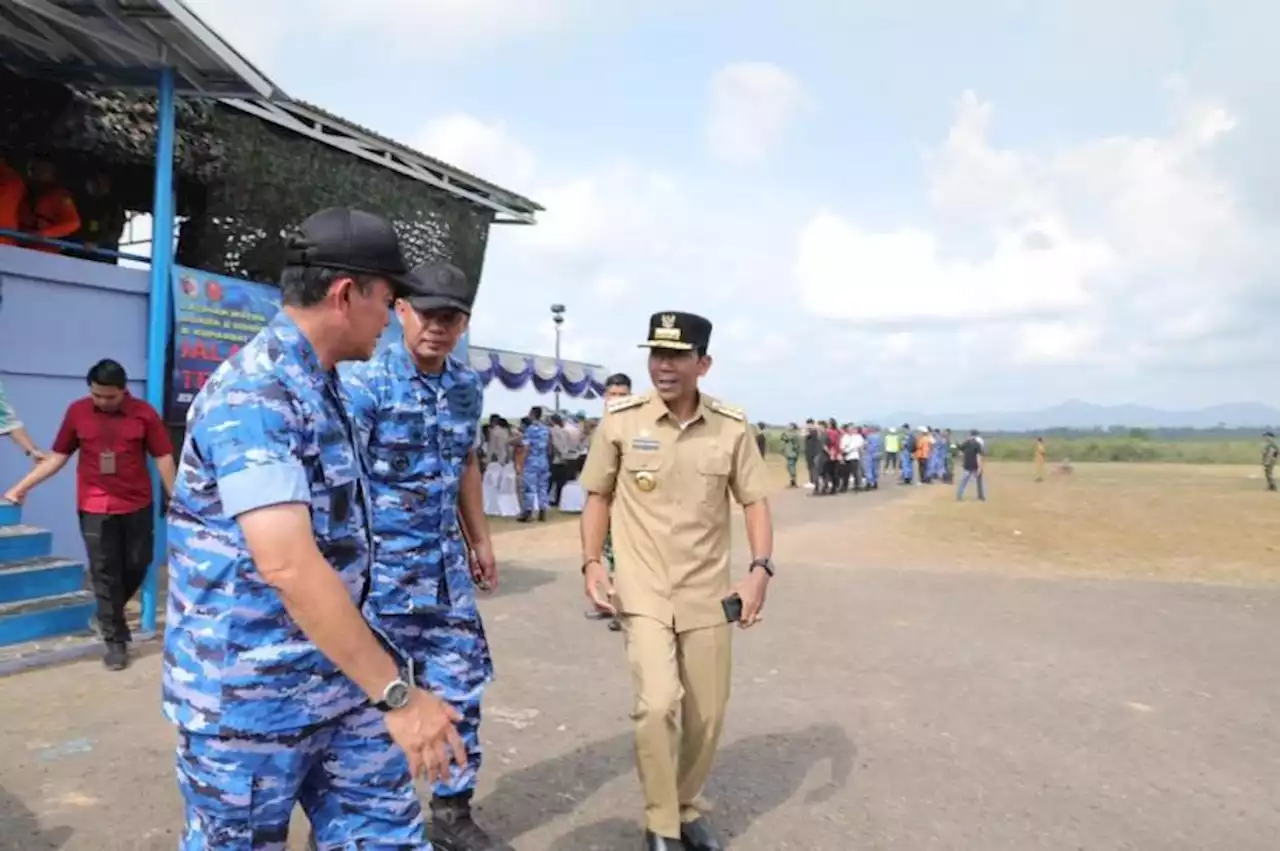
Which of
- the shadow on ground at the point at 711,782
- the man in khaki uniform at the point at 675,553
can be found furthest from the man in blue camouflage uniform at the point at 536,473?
the man in khaki uniform at the point at 675,553

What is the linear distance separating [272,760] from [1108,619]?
806 centimetres

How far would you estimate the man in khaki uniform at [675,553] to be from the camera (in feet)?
11.7

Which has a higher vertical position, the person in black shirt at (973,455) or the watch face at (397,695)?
the person in black shirt at (973,455)

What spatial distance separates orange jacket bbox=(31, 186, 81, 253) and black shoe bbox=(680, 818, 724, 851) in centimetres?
839

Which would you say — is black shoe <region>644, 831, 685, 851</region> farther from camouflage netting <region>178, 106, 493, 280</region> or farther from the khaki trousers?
camouflage netting <region>178, 106, 493, 280</region>

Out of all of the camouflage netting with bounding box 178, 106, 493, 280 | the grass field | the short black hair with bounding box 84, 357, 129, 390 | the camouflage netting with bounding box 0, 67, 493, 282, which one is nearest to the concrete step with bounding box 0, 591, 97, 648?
the short black hair with bounding box 84, 357, 129, 390

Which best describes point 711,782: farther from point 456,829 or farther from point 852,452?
point 852,452

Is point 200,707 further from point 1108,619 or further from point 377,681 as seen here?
point 1108,619

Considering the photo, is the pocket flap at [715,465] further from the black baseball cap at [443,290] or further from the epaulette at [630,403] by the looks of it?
the black baseball cap at [443,290]

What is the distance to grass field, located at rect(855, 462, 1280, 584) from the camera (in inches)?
495

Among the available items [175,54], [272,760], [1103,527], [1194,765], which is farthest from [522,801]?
[1103,527]

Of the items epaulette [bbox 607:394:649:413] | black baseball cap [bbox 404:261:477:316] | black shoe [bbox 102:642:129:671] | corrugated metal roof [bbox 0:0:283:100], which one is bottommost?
black shoe [bbox 102:642:129:671]

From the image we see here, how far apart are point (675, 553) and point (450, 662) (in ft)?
2.85

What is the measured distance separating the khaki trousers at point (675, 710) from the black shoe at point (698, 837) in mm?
29
